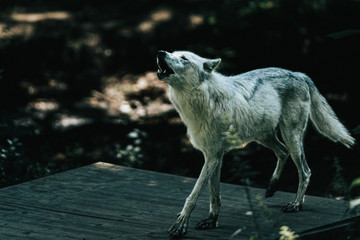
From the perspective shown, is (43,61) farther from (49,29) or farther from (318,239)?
(318,239)

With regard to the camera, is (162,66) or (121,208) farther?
(121,208)

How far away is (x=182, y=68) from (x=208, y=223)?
136 centimetres

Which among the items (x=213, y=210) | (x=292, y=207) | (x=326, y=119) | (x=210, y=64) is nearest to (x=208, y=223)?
(x=213, y=210)

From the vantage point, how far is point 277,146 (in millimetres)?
5930

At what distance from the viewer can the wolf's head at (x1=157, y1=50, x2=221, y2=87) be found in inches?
186

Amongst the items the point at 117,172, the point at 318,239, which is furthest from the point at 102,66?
the point at 318,239

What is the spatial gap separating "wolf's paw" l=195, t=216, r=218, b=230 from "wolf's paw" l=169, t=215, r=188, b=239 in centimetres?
29

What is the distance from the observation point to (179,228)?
4.86 m

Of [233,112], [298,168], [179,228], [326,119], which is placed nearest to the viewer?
[179,228]

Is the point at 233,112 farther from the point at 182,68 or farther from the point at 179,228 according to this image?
the point at 179,228

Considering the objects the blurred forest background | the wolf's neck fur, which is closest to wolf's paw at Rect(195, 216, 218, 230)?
the wolf's neck fur

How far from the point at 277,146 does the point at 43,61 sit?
7.83 meters

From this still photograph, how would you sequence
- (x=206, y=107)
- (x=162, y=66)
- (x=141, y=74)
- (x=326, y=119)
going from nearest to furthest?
1. (x=162, y=66)
2. (x=206, y=107)
3. (x=326, y=119)
4. (x=141, y=74)

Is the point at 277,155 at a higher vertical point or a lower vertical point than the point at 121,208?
higher
